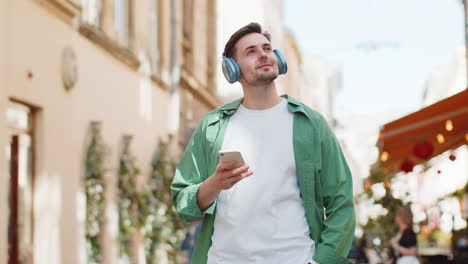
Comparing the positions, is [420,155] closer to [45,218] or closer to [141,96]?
[45,218]

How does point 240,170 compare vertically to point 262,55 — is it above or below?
below

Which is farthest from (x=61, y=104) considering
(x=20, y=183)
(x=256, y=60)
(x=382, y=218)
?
(x=256, y=60)

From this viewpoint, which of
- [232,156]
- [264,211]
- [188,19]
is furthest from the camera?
[188,19]

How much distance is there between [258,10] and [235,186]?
3201cm

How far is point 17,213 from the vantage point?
10.0 metres

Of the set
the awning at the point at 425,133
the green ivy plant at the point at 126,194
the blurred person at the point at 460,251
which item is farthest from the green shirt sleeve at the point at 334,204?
the green ivy plant at the point at 126,194

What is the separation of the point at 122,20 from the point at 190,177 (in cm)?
1221

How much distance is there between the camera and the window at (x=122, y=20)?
51.1ft

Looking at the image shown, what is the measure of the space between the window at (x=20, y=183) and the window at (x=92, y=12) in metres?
2.40

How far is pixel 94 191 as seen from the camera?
12562mm

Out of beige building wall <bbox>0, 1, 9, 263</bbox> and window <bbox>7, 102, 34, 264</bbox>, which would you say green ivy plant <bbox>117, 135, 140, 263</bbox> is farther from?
beige building wall <bbox>0, 1, 9, 263</bbox>

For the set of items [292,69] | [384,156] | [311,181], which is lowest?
[311,181]

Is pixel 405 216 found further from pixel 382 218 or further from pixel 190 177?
pixel 190 177

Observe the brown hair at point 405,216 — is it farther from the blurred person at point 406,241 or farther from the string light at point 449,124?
the string light at point 449,124
